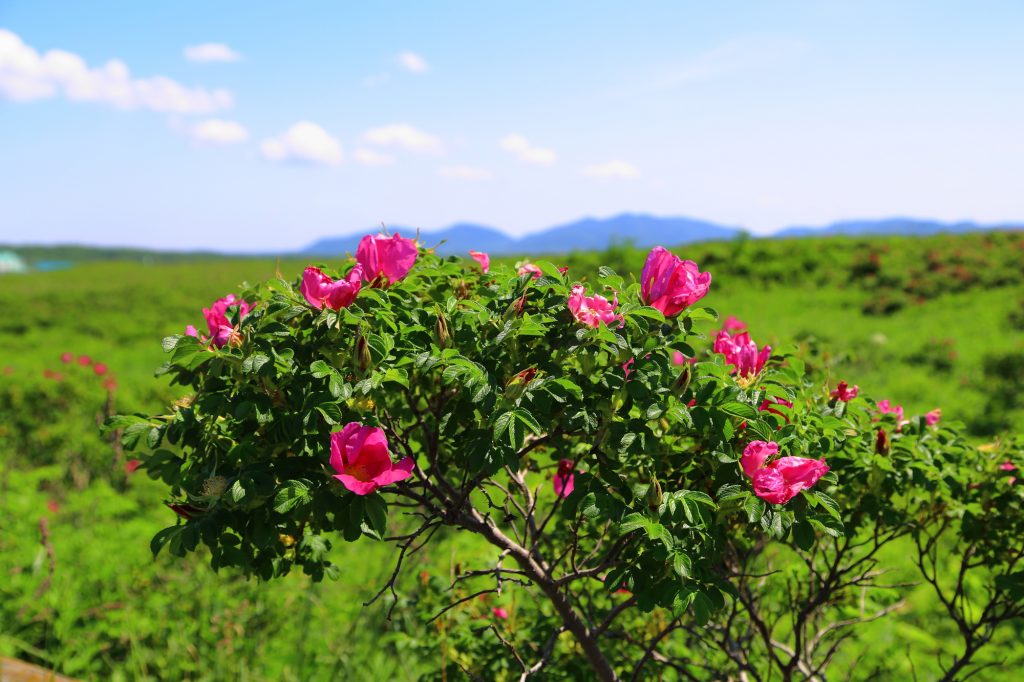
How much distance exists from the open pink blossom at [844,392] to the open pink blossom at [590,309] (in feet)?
2.24

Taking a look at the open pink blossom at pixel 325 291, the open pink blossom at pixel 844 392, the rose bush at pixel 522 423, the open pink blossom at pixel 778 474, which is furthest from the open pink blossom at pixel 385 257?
the open pink blossom at pixel 844 392

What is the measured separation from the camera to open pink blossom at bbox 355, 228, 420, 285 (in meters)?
1.48

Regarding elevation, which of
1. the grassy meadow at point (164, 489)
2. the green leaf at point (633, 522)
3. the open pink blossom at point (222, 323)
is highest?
the open pink blossom at point (222, 323)

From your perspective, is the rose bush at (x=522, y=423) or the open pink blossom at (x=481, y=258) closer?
the rose bush at (x=522, y=423)

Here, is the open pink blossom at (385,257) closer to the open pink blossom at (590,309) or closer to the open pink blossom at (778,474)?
the open pink blossom at (590,309)

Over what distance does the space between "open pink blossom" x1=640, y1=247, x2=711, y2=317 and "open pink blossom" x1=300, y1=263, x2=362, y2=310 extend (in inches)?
23.5

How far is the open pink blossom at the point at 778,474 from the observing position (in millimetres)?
1237

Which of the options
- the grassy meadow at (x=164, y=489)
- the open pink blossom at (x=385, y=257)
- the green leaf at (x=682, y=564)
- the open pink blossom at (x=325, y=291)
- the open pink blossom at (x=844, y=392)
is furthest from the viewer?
the grassy meadow at (x=164, y=489)

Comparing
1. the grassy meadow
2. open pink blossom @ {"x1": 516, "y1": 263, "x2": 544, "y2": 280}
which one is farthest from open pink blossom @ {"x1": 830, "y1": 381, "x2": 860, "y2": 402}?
open pink blossom @ {"x1": 516, "y1": 263, "x2": 544, "y2": 280}

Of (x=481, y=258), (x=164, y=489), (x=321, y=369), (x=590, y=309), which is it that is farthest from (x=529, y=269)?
(x=164, y=489)

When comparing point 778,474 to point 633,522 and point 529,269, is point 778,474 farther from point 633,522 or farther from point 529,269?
point 529,269

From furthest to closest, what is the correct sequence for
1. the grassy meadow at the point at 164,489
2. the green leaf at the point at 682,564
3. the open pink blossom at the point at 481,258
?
the grassy meadow at the point at 164,489
the open pink blossom at the point at 481,258
the green leaf at the point at 682,564

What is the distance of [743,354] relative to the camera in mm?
1501

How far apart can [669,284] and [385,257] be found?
2.05 ft
